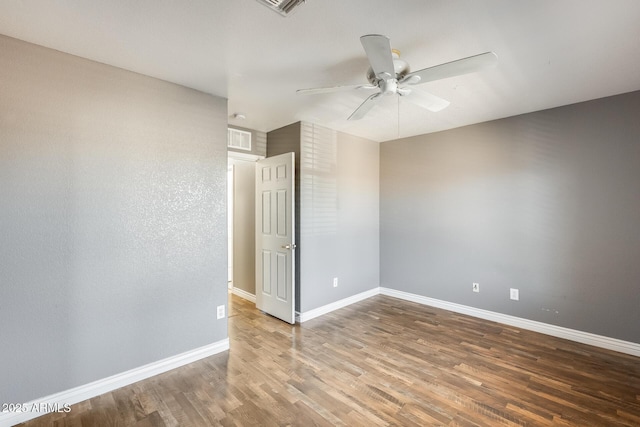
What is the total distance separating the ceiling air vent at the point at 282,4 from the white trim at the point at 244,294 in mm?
3781

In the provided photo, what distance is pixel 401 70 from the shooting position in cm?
187

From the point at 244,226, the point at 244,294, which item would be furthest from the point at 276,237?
the point at 244,294

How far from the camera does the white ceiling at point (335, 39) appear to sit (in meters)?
1.55

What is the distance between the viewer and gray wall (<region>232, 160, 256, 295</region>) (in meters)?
4.32

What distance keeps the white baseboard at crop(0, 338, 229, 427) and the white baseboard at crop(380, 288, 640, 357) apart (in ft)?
9.62

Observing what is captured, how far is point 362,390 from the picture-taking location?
2143mm

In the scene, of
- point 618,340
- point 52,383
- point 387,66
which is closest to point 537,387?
point 618,340

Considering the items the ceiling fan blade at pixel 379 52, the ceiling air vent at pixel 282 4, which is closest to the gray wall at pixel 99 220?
the ceiling air vent at pixel 282 4

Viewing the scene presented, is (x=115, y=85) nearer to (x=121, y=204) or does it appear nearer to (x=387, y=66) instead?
(x=121, y=204)

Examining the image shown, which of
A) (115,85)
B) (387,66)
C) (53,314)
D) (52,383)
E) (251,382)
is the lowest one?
(251,382)

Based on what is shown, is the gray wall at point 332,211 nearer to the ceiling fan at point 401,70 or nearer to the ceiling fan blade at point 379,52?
the ceiling fan at point 401,70

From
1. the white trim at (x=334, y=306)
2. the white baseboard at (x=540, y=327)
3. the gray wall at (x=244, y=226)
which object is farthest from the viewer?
the gray wall at (x=244, y=226)

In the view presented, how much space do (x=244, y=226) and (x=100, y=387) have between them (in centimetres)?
267

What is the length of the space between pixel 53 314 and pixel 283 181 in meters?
2.35
